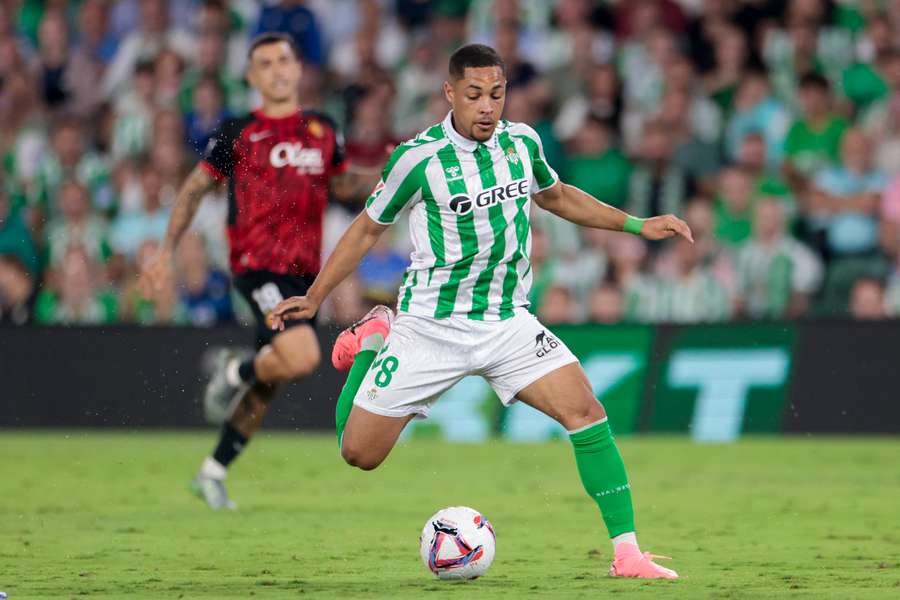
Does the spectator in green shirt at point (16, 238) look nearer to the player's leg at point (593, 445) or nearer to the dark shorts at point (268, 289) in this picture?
the dark shorts at point (268, 289)

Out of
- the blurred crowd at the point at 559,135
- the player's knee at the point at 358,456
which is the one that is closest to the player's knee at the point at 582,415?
the player's knee at the point at 358,456

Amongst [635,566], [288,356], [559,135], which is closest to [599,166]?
[559,135]

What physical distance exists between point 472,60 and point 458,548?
201 cm

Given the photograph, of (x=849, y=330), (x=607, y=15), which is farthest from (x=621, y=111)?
(x=849, y=330)

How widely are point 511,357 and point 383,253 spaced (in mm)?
7152

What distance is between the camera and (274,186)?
31.3ft

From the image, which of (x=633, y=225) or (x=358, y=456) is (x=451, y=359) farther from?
(x=633, y=225)

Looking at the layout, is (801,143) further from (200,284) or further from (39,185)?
(39,185)

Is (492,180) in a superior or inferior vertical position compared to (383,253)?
superior

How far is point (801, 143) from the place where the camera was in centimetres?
1475

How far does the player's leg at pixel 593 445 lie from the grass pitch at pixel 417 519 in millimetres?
251

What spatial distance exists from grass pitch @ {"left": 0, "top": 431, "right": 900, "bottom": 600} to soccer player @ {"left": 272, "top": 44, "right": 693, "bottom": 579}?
59 centimetres

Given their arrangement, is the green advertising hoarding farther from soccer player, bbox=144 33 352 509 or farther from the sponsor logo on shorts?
the sponsor logo on shorts

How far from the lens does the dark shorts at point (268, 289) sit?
9.37 m
